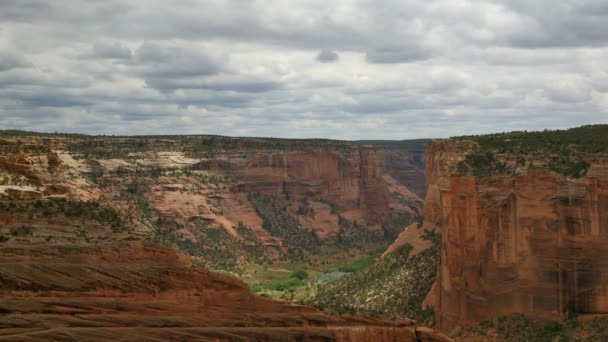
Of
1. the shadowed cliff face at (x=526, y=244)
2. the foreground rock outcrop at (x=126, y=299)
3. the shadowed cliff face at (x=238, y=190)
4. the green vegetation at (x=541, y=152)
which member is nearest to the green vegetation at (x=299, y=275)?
the shadowed cliff face at (x=238, y=190)

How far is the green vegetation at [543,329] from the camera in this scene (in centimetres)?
4481

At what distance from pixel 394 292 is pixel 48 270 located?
38.1 meters

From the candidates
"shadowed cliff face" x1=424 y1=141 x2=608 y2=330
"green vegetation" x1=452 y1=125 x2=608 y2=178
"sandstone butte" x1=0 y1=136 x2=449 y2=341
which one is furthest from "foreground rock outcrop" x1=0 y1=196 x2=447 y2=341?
"green vegetation" x1=452 y1=125 x2=608 y2=178

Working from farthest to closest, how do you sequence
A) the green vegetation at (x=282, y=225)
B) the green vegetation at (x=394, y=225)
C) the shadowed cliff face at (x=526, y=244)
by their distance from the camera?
the green vegetation at (x=394, y=225)
the green vegetation at (x=282, y=225)
the shadowed cliff face at (x=526, y=244)

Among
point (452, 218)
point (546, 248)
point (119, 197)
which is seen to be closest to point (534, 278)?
point (546, 248)

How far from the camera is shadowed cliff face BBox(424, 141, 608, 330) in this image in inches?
1809

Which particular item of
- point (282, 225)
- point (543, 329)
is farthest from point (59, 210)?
point (282, 225)

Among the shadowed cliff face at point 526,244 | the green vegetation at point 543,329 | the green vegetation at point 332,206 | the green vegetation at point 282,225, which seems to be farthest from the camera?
the green vegetation at point 332,206

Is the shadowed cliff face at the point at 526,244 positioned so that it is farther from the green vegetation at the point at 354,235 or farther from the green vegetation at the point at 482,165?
the green vegetation at the point at 354,235

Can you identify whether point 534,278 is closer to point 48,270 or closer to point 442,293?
point 442,293

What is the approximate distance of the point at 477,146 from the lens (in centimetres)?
5719

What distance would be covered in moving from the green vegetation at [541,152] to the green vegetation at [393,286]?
9.98 metres

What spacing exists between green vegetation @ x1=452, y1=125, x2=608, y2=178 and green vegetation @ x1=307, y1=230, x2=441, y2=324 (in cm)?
998

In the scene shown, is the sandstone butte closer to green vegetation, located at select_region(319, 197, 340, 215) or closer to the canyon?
the canyon
